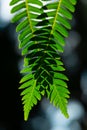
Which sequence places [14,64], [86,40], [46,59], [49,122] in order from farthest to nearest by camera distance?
1. [49,122]
2. [86,40]
3. [14,64]
4. [46,59]

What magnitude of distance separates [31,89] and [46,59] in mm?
72

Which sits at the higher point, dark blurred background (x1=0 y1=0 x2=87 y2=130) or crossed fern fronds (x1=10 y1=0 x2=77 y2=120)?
crossed fern fronds (x1=10 y1=0 x2=77 y2=120)

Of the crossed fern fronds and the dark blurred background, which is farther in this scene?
the dark blurred background

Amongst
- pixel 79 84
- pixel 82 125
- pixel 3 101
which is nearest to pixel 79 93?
pixel 79 84

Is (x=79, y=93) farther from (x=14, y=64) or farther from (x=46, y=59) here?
(x=46, y=59)

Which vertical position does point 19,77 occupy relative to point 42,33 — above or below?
below

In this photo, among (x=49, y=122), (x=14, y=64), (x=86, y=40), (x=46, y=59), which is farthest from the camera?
(x=49, y=122)

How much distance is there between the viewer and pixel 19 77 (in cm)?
1232

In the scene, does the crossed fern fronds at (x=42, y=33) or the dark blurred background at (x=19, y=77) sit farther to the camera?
the dark blurred background at (x=19, y=77)

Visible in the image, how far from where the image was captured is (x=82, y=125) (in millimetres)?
13109

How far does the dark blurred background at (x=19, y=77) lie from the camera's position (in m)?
12.8

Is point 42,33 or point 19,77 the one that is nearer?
point 42,33

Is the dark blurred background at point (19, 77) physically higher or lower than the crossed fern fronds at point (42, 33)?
Answer: lower

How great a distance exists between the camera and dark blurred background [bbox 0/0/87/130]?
12773 mm
